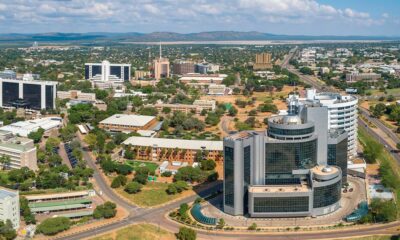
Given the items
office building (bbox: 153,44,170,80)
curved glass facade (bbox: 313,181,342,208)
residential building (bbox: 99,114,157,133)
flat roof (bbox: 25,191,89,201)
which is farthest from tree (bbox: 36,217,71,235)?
office building (bbox: 153,44,170,80)

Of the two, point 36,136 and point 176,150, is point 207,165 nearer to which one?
point 176,150

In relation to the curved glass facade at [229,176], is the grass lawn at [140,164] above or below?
below

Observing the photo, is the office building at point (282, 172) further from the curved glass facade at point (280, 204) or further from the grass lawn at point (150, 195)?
the grass lawn at point (150, 195)

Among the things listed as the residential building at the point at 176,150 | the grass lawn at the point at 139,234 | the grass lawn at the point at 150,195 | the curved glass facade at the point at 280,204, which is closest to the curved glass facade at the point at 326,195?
the curved glass facade at the point at 280,204

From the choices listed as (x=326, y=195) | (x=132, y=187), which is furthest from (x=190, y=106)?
(x=326, y=195)

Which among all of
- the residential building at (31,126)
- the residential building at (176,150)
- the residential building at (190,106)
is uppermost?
the residential building at (190,106)

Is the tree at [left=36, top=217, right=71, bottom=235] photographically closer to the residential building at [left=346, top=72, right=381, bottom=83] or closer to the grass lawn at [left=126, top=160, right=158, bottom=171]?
the grass lawn at [left=126, top=160, right=158, bottom=171]
